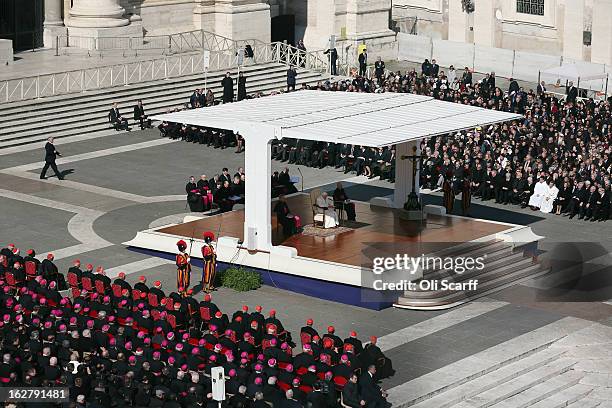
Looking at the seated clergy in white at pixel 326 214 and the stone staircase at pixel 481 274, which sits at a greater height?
the seated clergy in white at pixel 326 214

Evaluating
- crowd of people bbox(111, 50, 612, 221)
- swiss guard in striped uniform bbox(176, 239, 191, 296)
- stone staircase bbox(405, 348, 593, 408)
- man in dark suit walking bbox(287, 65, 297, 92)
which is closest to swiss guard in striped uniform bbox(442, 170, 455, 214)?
crowd of people bbox(111, 50, 612, 221)

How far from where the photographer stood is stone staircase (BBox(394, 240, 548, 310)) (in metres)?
36.2

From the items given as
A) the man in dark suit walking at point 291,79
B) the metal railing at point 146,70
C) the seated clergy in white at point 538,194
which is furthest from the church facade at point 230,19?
the seated clergy in white at point 538,194

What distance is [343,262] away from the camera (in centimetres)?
3719

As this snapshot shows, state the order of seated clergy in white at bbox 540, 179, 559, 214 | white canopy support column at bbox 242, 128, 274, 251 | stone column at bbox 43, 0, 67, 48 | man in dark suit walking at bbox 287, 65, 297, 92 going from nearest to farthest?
1. white canopy support column at bbox 242, 128, 274, 251
2. seated clergy in white at bbox 540, 179, 559, 214
3. man in dark suit walking at bbox 287, 65, 297, 92
4. stone column at bbox 43, 0, 67, 48

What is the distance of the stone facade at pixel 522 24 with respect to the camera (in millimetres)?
63375

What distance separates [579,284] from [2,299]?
13.9 meters

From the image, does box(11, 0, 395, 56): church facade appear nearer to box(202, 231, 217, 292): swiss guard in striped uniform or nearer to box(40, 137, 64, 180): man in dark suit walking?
box(40, 137, 64, 180): man in dark suit walking

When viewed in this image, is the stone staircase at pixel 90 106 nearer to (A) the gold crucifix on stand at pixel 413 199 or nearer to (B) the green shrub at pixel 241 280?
(A) the gold crucifix on stand at pixel 413 199

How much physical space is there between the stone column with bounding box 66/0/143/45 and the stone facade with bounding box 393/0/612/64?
15.0 meters

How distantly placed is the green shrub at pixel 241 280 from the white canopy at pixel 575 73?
23435mm

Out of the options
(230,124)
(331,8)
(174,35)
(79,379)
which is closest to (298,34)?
(331,8)

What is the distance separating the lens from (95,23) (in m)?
61.2

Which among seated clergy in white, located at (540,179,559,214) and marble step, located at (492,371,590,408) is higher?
seated clergy in white, located at (540,179,559,214)
